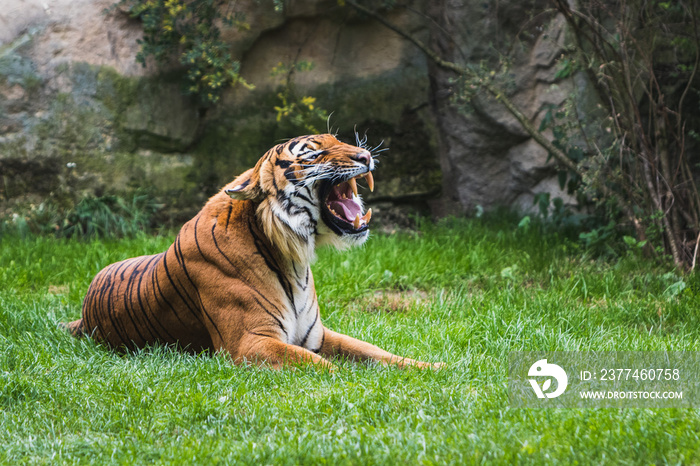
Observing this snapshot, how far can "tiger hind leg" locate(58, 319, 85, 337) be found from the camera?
4.32m

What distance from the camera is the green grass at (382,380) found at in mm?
2484

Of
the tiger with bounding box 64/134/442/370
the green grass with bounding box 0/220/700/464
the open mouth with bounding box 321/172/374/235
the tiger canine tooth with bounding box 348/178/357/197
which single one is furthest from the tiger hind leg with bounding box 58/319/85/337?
the tiger canine tooth with bounding box 348/178/357/197

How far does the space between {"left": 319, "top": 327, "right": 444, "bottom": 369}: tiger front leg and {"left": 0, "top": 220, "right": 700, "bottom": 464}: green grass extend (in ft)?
0.37

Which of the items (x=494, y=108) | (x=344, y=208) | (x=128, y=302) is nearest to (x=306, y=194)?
(x=344, y=208)

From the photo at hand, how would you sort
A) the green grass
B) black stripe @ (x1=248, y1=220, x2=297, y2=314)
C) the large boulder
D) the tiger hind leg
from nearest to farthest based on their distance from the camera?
the green grass, black stripe @ (x1=248, y1=220, x2=297, y2=314), the tiger hind leg, the large boulder

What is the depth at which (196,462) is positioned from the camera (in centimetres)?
246

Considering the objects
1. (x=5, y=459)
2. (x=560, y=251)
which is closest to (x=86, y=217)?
(x=560, y=251)

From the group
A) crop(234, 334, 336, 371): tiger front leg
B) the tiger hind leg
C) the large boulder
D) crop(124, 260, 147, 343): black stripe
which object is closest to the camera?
crop(234, 334, 336, 371): tiger front leg

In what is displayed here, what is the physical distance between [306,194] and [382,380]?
3.29ft

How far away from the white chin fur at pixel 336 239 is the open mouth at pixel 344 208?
0.03 meters

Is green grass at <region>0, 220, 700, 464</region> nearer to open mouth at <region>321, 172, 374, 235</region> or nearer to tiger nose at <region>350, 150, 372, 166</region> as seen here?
open mouth at <region>321, 172, 374, 235</region>

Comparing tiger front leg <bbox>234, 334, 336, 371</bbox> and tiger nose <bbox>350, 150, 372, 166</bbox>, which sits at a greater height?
tiger nose <bbox>350, 150, 372, 166</bbox>

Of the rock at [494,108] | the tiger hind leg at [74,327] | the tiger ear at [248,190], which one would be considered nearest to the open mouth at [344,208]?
the tiger ear at [248,190]

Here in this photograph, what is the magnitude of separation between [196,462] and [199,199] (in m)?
5.57
